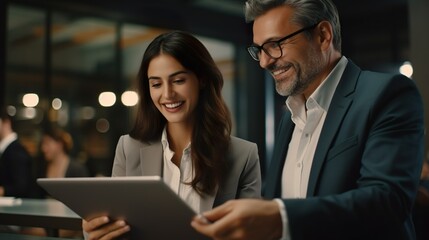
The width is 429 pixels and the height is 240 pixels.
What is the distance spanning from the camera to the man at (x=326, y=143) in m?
Answer: 1.07

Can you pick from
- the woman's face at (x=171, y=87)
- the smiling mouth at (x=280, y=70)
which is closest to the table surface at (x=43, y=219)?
the woman's face at (x=171, y=87)

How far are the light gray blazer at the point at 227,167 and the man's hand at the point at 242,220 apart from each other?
23.4 inches

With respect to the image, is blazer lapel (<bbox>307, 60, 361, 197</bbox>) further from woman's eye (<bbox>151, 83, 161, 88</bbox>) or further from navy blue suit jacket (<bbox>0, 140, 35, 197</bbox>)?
navy blue suit jacket (<bbox>0, 140, 35, 197</bbox>)

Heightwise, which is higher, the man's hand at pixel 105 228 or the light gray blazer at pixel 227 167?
the light gray blazer at pixel 227 167

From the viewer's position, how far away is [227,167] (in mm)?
1651

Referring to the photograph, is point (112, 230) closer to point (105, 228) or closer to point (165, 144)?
point (105, 228)

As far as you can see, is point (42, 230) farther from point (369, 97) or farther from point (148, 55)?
point (369, 97)

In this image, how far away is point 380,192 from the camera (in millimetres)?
1135

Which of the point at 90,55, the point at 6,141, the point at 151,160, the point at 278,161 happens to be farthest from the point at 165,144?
the point at 90,55

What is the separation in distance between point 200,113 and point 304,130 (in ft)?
1.27

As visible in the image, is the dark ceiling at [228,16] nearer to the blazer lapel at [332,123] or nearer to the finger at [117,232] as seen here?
the blazer lapel at [332,123]

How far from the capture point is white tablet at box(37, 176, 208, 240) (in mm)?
1139

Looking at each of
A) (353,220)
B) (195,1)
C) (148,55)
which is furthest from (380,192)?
(195,1)

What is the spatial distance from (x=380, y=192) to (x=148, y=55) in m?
0.85
